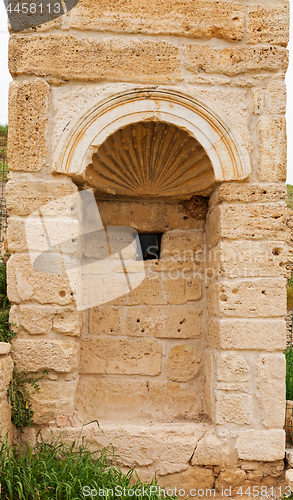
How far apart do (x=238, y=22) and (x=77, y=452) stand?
3.32 m

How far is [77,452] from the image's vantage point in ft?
8.41

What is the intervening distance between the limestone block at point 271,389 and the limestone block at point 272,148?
1318 mm

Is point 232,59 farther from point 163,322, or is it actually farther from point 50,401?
point 50,401

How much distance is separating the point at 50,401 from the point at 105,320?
2.68ft

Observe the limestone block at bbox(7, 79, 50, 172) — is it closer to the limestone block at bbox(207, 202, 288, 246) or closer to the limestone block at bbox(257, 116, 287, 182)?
the limestone block at bbox(207, 202, 288, 246)

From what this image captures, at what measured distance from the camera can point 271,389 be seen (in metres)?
2.66

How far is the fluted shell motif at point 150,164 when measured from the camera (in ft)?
9.77

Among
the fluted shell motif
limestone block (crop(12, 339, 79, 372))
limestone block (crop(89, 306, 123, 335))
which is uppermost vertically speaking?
the fluted shell motif

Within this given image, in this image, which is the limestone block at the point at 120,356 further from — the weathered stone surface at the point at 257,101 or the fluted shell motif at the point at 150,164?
the weathered stone surface at the point at 257,101

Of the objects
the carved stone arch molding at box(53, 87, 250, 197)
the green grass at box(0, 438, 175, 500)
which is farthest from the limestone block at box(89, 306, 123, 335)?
the carved stone arch molding at box(53, 87, 250, 197)

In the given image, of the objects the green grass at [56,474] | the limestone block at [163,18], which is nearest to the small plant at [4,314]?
the green grass at [56,474]

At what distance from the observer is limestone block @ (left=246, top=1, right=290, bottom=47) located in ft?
9.24

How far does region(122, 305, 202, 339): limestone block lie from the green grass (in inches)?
38.7

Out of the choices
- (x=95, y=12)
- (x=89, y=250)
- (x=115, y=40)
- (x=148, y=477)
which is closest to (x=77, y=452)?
(x=148, y=477)
